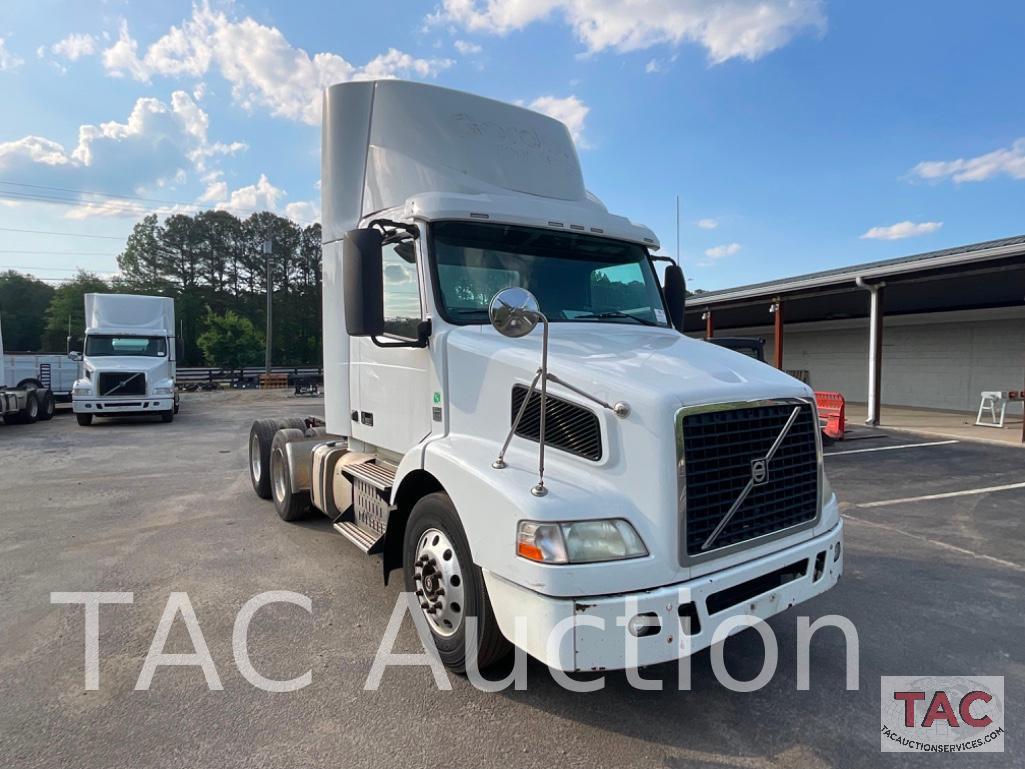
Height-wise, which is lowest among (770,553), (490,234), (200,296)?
(770,553)

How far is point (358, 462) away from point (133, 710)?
88.0 inches

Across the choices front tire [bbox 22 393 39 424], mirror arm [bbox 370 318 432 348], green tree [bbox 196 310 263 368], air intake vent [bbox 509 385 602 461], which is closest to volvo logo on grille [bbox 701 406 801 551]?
air intake vent [bbox 509 385 602 461]

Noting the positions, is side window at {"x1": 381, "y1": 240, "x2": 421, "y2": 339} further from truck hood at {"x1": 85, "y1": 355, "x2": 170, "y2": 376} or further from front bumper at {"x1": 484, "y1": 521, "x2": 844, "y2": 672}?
truck hood at {"x1": 85, "y1": 355, "x2": 170, "y2": 376}

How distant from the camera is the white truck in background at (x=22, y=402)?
14867mm

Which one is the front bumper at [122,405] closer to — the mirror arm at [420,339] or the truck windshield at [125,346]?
the truck windshield at [125,346]

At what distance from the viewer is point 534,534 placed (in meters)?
2.45

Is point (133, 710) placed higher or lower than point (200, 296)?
lower

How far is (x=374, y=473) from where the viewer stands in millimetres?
4410

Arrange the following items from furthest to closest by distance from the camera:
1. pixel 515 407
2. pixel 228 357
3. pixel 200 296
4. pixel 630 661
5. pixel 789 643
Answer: pixel 200 296 < pixel 228 357 < pixel 789 643 < pixel 515 407 < pixel 630 661

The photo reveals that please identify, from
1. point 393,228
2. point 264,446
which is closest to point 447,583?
point 393,228

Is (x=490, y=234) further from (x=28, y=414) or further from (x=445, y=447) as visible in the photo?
(x=28, y=414)

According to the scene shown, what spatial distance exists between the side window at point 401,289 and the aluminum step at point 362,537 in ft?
4.48

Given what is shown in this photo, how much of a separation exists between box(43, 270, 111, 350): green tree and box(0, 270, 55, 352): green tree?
4.08m

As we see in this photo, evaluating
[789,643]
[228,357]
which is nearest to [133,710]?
[789,643]
